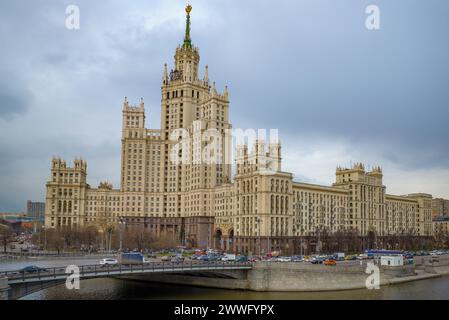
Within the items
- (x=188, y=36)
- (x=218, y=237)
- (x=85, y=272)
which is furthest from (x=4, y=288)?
(x=188, y=36)

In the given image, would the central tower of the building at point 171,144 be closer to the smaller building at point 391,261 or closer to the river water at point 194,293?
the smaller building at point 391,261

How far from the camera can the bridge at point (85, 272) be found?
155 ft

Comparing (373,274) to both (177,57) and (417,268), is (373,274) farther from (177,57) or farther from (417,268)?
(177,57)

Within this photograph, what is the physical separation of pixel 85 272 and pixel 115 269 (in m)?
4.97

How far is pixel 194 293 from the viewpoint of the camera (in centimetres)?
7062

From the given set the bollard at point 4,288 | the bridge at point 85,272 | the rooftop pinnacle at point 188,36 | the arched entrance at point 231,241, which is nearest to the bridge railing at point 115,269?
the bridge at point 85,272

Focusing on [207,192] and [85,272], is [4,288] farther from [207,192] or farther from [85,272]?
[207,192]

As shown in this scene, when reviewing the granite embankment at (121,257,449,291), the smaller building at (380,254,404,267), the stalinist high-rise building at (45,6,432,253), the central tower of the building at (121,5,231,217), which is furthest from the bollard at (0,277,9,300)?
the central tower of the building at (121,5,231,217)

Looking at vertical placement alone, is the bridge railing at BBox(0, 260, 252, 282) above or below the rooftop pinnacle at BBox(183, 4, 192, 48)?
below

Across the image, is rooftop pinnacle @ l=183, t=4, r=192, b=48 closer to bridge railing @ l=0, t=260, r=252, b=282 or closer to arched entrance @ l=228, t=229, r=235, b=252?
arched entrance @ l=228, t=229, r=235, b=252

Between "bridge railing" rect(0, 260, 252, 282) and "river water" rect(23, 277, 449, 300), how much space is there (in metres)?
3.97

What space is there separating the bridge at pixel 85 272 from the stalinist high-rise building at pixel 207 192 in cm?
4693

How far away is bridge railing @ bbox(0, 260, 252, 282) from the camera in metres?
50.2

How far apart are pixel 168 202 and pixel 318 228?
5902cm
